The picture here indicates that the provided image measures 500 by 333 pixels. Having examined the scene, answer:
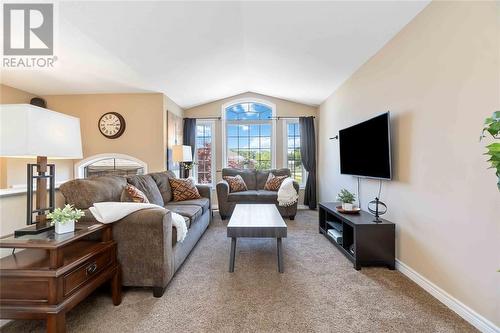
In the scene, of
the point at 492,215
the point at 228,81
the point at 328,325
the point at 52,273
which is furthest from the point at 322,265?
the point at 228,81

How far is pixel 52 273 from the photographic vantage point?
51.1 inches

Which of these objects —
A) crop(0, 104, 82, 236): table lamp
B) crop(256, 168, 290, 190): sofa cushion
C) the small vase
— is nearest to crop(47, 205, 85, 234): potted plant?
the small vase

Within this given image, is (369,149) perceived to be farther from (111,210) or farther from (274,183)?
(111,210)

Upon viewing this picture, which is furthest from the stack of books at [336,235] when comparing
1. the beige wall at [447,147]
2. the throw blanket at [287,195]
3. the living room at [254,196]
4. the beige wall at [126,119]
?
the beige wall at [126,119]

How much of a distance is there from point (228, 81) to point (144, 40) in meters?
2.02

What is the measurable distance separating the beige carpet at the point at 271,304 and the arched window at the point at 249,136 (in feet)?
11.0

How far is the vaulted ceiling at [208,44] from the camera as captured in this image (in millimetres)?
2311

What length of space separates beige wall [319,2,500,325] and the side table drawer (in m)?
2.58

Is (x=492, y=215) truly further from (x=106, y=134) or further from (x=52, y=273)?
(x=106, y=134)

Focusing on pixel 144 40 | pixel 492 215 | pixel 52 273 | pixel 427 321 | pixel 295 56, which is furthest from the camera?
pixel 295 56

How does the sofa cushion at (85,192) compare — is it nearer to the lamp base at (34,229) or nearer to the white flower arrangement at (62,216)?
the lamp base at (34,229)

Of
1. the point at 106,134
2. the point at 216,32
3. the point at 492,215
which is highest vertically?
the point at 216,32

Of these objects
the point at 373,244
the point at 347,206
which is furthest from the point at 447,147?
the point at 347,206

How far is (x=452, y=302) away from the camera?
176 cm
